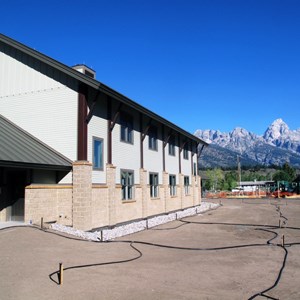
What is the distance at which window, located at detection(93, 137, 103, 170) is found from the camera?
17.8m

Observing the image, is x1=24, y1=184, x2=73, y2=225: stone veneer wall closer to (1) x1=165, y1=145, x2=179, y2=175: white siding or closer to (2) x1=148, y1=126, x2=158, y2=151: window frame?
(2) x1=148, y1=126, x2=158, y2=151: window frame

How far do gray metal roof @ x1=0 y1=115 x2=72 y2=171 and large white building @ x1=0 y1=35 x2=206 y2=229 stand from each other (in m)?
0.05

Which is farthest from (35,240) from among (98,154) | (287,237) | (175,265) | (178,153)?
(178,153)

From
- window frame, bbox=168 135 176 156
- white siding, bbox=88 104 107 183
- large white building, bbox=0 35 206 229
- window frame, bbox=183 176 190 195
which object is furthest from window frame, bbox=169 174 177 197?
white siding, bbox=88 104 107 183

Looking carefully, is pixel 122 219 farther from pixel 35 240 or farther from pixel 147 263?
pixel 147 263

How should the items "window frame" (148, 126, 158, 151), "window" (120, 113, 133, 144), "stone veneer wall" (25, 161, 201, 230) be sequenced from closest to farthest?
"stone veneer wall" (25, 161, 201, 230) → "window" (120, 113, 133, 144) → "window frame" (148, 126, 158, 151)

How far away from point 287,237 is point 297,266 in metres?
6.33

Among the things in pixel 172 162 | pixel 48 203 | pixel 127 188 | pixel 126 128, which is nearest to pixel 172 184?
pixel 172 162

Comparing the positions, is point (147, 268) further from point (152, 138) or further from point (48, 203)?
point (152, 138)

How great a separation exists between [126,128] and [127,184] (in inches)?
128

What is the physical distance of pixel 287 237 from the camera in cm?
1631

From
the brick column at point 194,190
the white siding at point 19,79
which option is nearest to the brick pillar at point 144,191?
the white siding at point 19,79

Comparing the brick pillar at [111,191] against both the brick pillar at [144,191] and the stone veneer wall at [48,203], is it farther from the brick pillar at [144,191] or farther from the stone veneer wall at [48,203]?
the brick pillar at [144,191]

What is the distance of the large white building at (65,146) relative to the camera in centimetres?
1596
